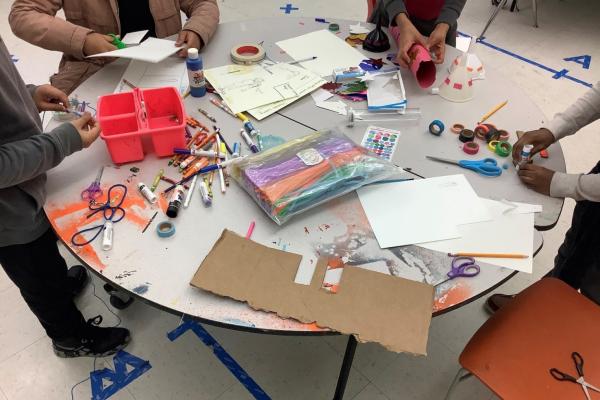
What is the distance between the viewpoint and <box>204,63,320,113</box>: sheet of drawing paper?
4.76 ft

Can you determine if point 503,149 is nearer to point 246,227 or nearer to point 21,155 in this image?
point 246,227

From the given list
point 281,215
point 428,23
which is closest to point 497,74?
point 428,23

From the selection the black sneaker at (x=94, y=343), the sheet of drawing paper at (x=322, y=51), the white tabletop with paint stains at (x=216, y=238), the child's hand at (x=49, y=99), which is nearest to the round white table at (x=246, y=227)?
the white tabletop with paint stains at (x=216, y=238)

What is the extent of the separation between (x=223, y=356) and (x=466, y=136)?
1.13 metres

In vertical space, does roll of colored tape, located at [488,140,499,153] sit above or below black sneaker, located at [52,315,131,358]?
above

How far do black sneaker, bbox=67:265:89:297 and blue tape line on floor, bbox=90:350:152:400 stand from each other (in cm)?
34

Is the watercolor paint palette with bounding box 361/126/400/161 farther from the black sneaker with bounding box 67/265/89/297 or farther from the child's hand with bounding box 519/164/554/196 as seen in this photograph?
the black sneaker with bounding box 67/265/89/297

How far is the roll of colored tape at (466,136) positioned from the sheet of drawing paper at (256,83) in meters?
0.53

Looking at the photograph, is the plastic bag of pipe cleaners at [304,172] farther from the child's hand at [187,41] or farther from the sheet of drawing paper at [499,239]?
the child's hand at [187,41]

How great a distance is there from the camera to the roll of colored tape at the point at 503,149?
1308 mm

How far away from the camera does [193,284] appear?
93cm

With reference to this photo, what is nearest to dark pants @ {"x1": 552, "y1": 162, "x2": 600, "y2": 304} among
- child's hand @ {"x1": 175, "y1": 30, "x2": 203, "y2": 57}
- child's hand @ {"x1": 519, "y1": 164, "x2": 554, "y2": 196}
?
child's hand @ {"x1": 519, "y1": 164, "x2": 554, "y2": 196}

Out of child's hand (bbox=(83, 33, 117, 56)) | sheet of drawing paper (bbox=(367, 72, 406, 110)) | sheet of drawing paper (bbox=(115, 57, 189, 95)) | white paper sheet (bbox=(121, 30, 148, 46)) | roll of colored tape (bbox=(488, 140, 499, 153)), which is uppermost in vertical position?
child's hand (bbox=(83, 33, 117, 56))

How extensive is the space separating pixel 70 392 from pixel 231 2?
3449 millimetres
